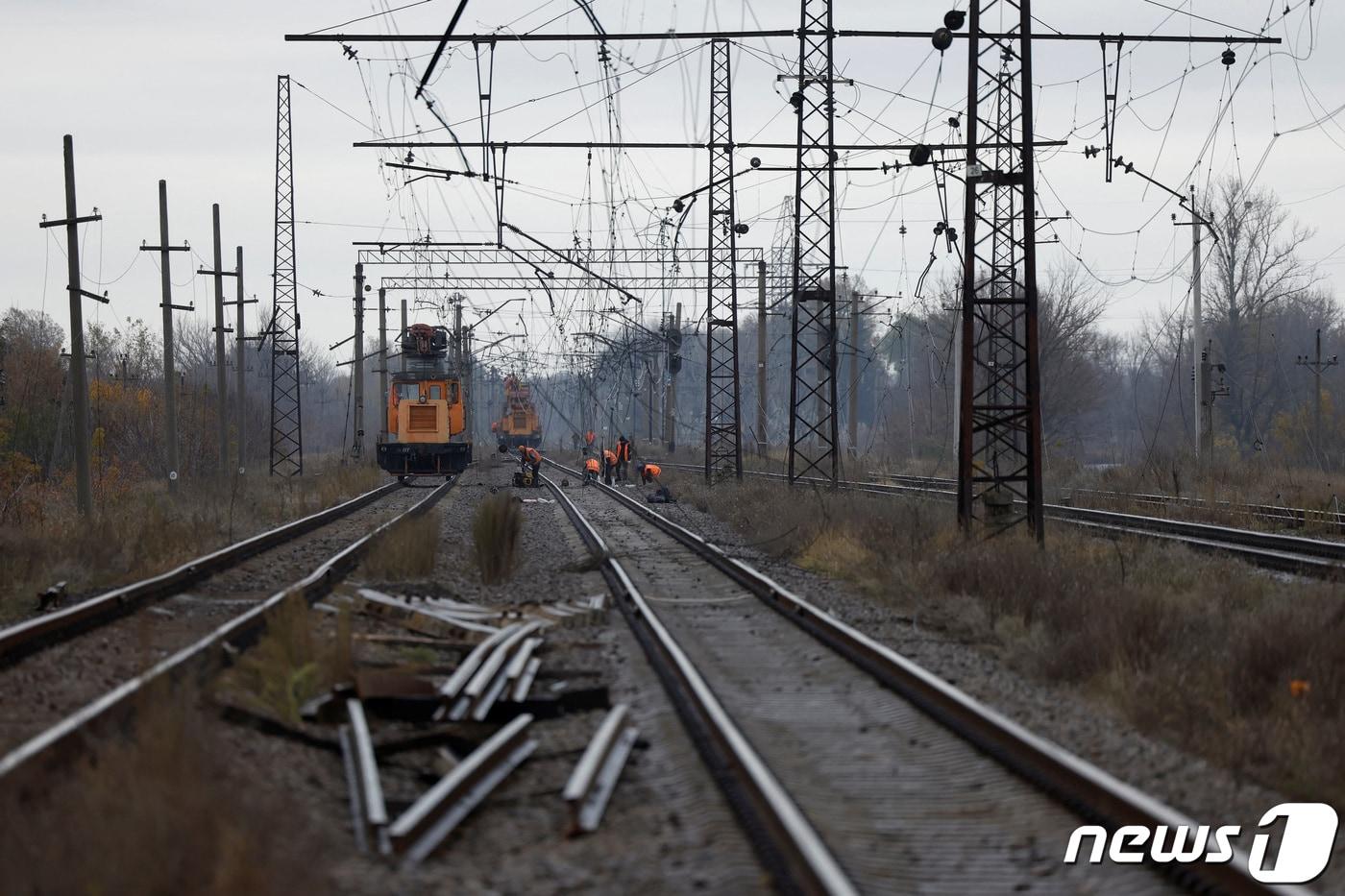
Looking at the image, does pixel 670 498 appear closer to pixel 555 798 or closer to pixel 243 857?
pixel 555 798

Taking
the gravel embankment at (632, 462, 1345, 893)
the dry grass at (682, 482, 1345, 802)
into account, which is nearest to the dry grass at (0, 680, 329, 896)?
the gravel embankment at (632, 462, 1345, 893)

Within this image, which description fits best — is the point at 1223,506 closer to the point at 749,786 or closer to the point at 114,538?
the point at 114,538

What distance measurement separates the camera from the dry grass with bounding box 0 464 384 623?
15.9 metres

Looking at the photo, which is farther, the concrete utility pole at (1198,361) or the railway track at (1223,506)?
the concrete utility pole at (1198,361)

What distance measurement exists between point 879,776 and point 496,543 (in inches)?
428

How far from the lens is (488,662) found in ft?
31.7

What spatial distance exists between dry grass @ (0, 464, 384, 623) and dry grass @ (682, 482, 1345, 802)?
9118 millimetres

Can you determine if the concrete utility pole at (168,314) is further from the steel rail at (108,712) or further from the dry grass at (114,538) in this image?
the steel rail at (108,712)

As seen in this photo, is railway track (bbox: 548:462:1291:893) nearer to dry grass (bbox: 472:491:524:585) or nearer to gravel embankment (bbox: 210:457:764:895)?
gravel embankment (bbox: 210:457:764:895)

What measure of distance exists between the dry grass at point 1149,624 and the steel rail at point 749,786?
2.79 metres

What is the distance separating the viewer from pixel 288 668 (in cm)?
888

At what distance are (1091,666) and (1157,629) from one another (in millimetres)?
1144

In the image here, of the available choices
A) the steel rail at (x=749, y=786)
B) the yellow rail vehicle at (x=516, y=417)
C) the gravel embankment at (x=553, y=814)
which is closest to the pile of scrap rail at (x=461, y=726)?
the gravel embankment at (x=553, y=814)

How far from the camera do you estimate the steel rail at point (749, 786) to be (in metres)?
5.25
